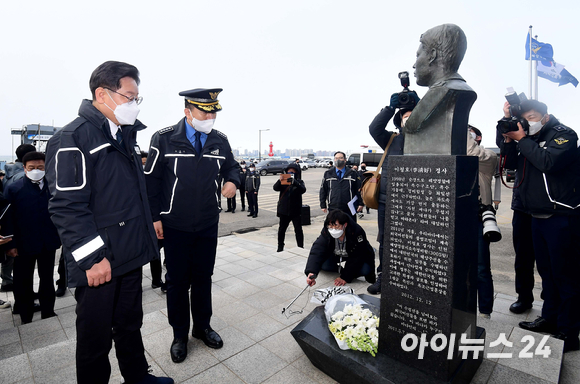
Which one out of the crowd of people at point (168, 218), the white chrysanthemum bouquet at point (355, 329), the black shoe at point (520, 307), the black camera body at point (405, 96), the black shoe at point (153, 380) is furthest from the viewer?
the black shoe at point (520, 307)

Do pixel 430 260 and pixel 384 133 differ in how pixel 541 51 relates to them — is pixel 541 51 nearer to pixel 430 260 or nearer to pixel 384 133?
pixel 384 133

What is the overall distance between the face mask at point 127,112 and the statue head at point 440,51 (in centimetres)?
212

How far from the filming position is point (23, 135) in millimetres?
17000

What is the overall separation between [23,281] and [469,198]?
486cm

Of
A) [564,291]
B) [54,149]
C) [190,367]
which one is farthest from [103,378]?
[564,291]

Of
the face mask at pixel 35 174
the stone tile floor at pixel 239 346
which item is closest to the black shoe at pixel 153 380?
the stone tile floor at pixel 239 346

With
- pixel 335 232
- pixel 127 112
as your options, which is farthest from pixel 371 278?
pixel 127 112

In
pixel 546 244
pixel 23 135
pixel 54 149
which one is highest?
pixel 23 135

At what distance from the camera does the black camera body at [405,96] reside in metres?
2.91

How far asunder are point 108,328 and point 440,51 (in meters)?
2.95

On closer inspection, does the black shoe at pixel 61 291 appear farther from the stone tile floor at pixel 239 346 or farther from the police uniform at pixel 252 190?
the police uniform at pixel 252 190

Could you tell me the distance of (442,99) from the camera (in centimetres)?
227

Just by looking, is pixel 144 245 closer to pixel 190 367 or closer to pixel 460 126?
pixel 190 367

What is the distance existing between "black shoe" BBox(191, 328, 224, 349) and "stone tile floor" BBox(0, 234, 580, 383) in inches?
1.9
